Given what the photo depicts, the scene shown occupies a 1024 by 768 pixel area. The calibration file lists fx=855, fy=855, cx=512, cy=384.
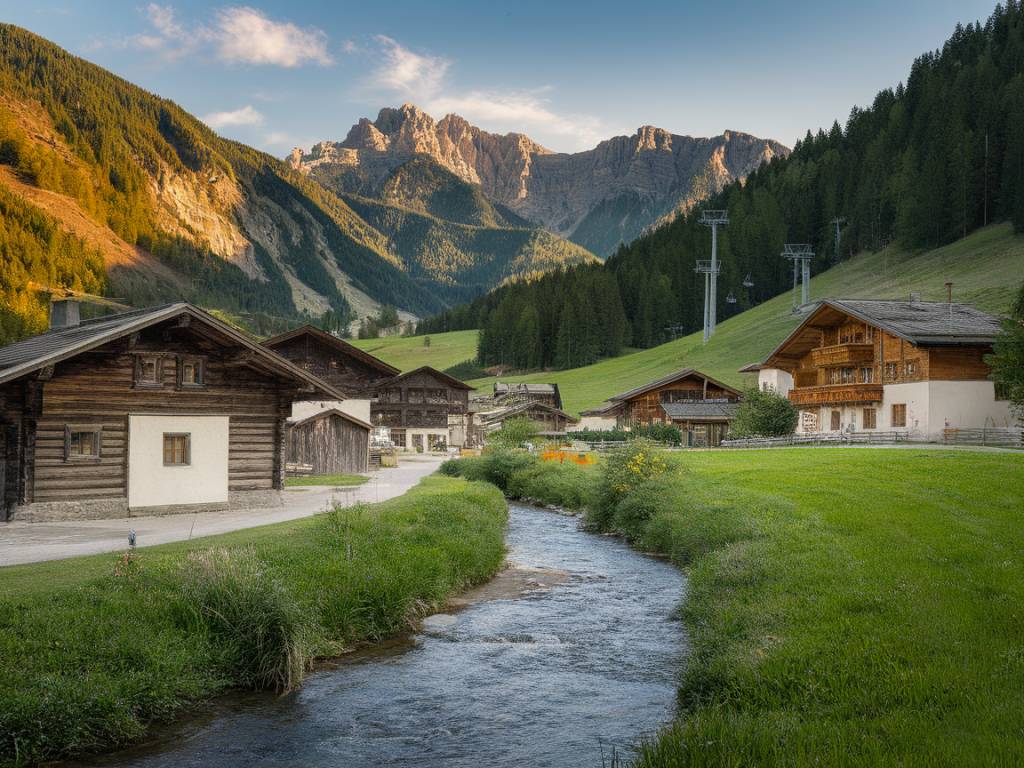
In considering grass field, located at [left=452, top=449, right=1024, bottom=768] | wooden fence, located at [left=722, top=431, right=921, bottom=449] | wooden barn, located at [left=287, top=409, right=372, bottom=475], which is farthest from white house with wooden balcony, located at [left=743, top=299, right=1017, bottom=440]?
wooden barn, located at [left=287, top=409, right=372, bottom=475]

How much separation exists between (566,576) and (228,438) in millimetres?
13758

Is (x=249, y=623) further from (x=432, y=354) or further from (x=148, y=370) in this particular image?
(x=432, y=354)

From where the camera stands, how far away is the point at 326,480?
41.2 metres

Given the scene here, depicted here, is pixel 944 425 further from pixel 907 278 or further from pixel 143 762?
pixel 907 278

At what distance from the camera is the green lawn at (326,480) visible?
39219 millimetres

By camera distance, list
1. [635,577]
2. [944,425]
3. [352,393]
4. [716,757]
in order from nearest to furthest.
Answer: [716,757], [635,577], [944,425], [352,393]

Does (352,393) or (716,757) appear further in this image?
(352,393)

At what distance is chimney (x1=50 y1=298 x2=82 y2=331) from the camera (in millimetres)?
35562

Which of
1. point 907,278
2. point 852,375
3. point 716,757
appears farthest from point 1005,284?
point 716,757

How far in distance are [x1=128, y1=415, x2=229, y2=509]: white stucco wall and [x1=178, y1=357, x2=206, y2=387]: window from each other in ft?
3.68

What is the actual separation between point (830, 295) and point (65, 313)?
10737 centimetres

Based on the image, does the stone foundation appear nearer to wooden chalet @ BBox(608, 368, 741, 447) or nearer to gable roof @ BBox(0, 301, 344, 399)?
gable roof @ BBox(0, 301, 344, 399)

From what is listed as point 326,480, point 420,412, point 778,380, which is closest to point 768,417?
point 778,380

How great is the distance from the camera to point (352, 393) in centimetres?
6081
